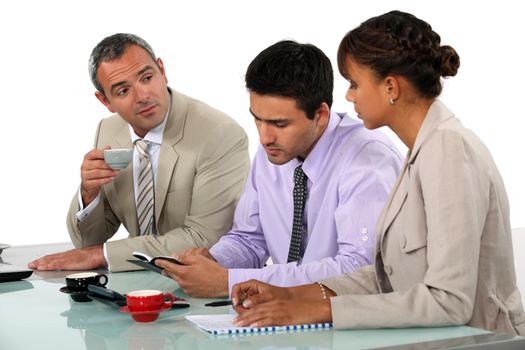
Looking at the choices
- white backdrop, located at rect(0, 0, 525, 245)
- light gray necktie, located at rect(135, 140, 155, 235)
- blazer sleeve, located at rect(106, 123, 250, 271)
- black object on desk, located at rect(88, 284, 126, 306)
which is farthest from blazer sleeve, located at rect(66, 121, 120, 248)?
white backdrop, located at rect(0, 0, 525, 245)

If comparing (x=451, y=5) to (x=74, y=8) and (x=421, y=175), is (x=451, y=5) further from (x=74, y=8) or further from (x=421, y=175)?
(x=421, y=175)

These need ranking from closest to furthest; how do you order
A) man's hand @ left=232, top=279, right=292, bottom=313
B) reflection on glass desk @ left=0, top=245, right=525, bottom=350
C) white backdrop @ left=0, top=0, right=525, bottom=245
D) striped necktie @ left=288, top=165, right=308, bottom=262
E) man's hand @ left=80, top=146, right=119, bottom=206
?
1. reflection on glass desk @ left=0, top=245, right=525, bottom=350
2. man's hand @ left=232, top=279, right=292, bottom=313
3. striped necktie @ left=288, top=165, right=308, bottom=262
4. man's hand @ left=80, top=146, right=119, bottom=206
5. white backdrop @ left=0, top=0, right=525, bottom=245

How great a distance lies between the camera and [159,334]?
217 centimetres

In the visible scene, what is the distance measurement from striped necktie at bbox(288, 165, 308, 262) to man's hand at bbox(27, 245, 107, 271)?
692mm

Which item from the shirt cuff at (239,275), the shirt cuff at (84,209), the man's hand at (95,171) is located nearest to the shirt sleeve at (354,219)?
the shirt cuff at (239,275)

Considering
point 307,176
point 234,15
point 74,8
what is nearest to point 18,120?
point 74,8

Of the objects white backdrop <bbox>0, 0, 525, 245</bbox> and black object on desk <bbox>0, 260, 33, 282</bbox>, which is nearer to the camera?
black object on desk <bbox>0, 260, 33, 282</bbox>

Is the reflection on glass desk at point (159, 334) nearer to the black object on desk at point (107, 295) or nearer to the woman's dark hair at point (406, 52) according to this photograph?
the black object on desk at point (107, 295)

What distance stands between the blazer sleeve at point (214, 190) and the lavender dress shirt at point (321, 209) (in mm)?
181

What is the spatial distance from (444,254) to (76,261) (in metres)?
1.58

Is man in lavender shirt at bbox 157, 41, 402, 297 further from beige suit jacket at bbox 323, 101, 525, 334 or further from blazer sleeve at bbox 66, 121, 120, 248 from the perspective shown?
blazer sleeve at bbox 66, 121, 120, 248

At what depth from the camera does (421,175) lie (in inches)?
85.7

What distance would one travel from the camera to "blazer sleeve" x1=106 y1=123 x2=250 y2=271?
3420 millimetres

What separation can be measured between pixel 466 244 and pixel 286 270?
794 mm
